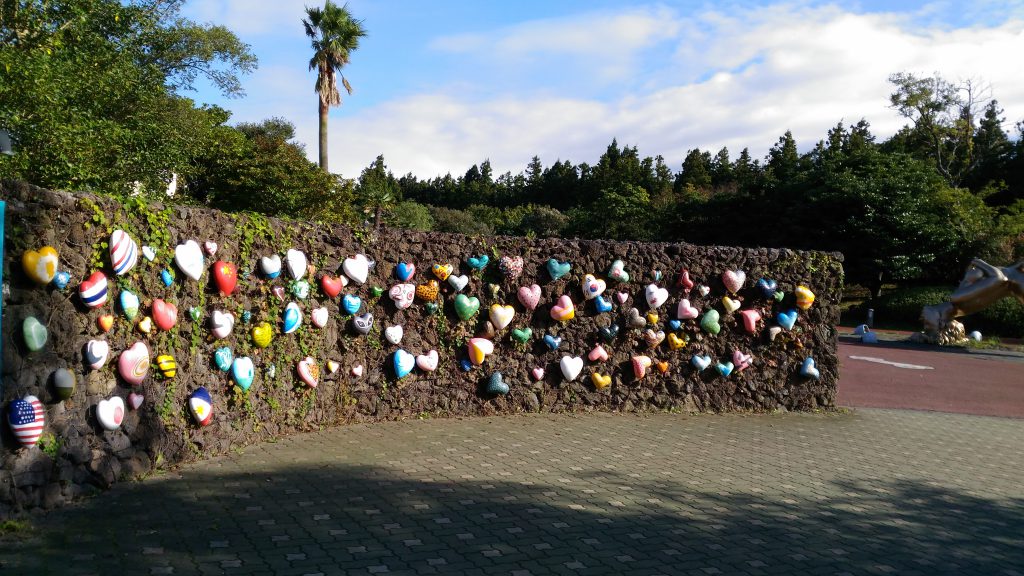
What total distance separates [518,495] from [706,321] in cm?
486

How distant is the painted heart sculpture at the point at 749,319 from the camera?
1066 centimetres

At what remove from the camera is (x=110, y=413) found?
5.79 meters

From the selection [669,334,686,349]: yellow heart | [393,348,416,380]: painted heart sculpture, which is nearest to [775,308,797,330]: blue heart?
[669,334,686,349]: yellow heart

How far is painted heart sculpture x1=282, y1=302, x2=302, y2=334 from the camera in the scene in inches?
304

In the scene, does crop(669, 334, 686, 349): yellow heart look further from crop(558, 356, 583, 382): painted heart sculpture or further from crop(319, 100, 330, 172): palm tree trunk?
crop(319, 100, 330, 172): palm tree trunk

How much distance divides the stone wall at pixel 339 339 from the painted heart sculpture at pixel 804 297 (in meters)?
0.10

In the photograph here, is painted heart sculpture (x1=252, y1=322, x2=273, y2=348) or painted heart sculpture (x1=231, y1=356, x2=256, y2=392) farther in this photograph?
painted heart sculpture (x1=252, y1=322, x2=273, y2=348)

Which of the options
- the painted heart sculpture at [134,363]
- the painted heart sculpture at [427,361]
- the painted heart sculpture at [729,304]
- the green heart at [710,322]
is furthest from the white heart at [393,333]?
the painted heart sculpture at [729,304]

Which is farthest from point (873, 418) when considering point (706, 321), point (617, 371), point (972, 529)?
point (972, 529)

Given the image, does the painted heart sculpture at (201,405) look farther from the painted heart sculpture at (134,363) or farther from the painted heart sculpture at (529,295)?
the painted heart sculpture at (529,295)

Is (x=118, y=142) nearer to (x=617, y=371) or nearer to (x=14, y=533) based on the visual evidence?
(x=617, y=371)

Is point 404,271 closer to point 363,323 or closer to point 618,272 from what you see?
point 363,323

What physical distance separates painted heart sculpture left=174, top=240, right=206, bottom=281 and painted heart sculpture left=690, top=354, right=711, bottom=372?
636cm

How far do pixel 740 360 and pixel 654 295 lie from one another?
165cm
